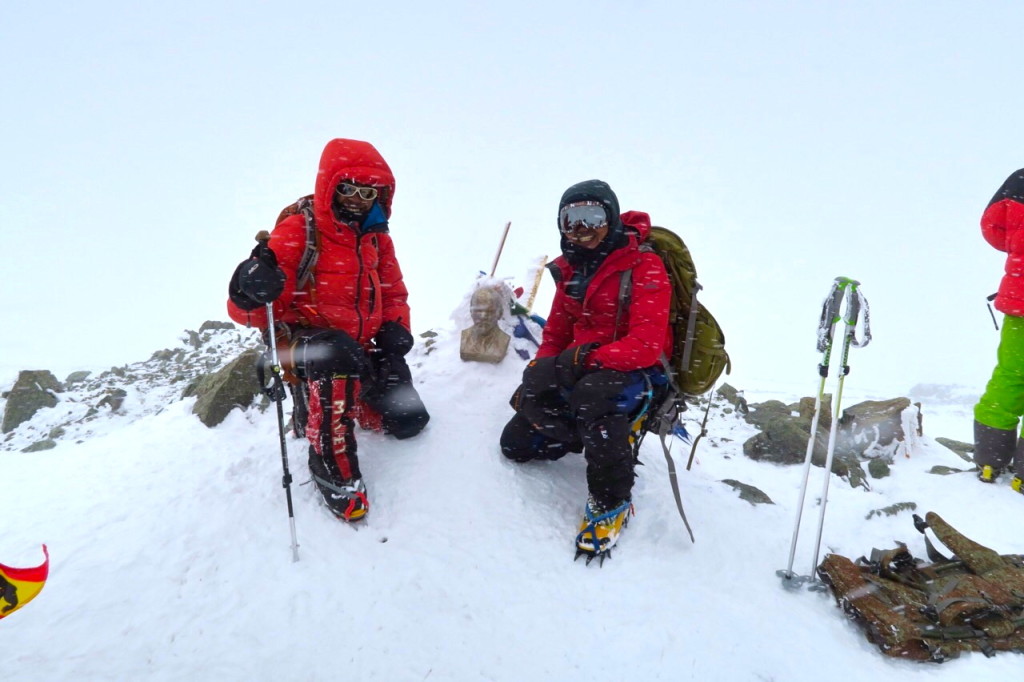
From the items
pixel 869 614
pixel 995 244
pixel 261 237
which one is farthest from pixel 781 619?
pixel 995 244

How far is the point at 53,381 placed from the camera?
371 inches

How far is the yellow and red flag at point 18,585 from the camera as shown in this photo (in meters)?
2.41

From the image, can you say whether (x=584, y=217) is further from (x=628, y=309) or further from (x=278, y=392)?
(x=278, y=392)

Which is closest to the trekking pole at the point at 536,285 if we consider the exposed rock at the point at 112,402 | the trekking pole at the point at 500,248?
the trekking pole at the point at 500,248

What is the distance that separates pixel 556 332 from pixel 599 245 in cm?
96

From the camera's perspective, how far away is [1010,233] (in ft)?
18.7

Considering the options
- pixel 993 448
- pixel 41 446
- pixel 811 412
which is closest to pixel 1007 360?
pixel 993 448

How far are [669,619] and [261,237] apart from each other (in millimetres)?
3740

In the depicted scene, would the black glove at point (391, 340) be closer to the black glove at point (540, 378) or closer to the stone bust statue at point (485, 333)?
the black glove at point (540, 378)

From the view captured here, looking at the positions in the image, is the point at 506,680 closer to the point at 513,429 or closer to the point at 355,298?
the point at 513,429

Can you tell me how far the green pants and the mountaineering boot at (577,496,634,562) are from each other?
5.08 m

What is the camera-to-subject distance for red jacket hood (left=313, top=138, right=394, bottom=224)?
13.4 ft

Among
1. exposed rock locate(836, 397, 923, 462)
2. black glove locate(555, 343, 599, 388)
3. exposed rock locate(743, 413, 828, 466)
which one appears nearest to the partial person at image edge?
exposed rock locate(836, 397, 923, 462)

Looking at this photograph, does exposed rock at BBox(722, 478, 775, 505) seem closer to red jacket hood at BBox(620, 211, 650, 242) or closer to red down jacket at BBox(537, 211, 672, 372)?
red down jacket at BBox(537, 211, 672, 372)
